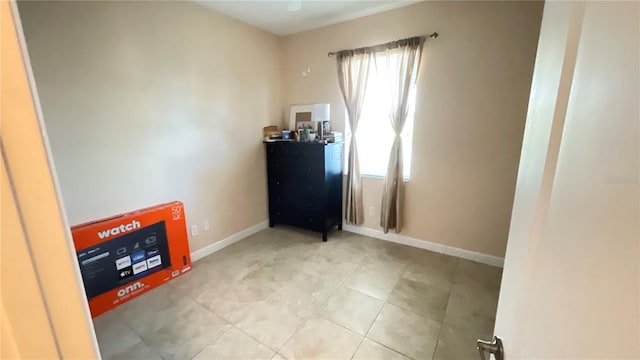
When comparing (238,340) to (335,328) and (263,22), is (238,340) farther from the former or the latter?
(263,22)

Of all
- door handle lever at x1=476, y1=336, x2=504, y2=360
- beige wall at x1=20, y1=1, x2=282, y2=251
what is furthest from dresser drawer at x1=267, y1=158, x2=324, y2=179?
door handle lever at x1=476, y1=336, x2=504, y2=360

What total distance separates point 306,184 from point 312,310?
150 cm

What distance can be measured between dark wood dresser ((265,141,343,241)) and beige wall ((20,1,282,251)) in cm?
26

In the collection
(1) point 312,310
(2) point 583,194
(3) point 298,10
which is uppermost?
(3) point 298,10

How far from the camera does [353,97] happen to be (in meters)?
2.97

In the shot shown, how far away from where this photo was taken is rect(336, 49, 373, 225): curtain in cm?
286

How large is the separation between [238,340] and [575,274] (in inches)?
72.1

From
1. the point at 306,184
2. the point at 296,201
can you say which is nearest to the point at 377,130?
Answer: the point at 306,184

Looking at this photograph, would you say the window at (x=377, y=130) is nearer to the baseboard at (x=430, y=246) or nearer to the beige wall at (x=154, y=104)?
the baseboard at (x=430, y=246)

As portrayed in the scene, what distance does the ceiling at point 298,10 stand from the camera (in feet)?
8.17

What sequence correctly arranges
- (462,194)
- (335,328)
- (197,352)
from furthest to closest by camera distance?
(462,194), (335,328), (197,352)

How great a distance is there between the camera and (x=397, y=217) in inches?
113

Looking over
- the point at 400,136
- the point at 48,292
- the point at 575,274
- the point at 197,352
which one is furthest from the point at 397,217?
the point at 48,292

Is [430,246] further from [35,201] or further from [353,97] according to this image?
[35,201]
